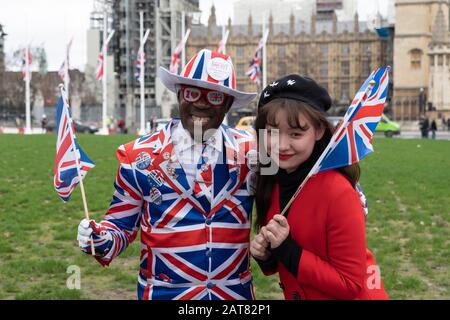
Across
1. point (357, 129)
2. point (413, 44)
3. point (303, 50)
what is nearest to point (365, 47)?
point (303, 50)

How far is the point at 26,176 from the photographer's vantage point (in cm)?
1398

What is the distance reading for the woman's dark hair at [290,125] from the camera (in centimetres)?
251

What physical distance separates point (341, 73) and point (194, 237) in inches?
2989

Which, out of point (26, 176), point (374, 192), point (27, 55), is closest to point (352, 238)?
point (374, 192)

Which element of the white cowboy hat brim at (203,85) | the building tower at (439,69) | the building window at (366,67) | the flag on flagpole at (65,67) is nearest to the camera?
the white cowboy hat brim at (203,85)

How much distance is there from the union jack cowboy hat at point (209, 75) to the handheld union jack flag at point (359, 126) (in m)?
0.54

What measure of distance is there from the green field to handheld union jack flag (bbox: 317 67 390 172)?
3389 mm

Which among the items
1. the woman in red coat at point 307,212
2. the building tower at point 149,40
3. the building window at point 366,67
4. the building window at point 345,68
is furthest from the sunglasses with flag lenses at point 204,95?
the building window at point 345,68

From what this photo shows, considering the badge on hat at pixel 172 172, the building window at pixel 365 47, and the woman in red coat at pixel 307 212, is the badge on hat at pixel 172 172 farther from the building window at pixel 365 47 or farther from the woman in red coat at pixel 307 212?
the building window at pixel 365 47

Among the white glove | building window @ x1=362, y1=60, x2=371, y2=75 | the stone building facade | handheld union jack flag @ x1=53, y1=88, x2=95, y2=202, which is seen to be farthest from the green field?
building window @ x1=362, y1=60, x2=371, y2=75

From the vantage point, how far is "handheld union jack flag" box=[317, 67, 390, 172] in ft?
8.15

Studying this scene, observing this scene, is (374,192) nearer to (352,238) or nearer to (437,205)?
(437,205)

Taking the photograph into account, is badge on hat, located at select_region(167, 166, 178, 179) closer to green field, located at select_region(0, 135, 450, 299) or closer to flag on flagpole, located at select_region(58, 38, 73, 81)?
green field, located at select_region(0, 135, 450, 299)
